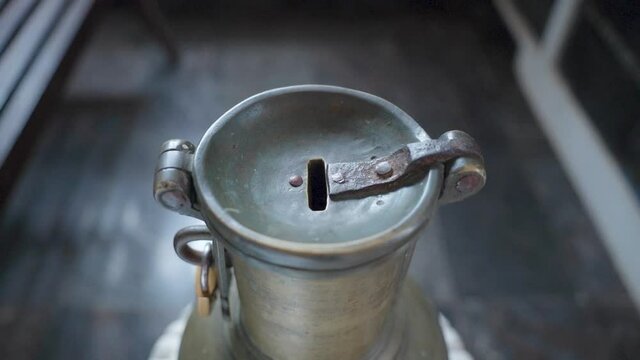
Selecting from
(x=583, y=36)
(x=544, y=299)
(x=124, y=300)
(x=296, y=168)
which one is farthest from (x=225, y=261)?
(x=583, y=36)

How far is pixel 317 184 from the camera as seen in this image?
2.44 feet

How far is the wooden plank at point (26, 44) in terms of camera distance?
4.27 ft

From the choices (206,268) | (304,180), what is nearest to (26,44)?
(206,268)

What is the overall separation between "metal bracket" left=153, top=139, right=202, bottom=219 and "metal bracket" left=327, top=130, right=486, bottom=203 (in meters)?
0.16

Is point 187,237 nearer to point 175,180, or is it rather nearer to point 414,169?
point 175,180

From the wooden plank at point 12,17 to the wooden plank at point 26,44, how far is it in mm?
13

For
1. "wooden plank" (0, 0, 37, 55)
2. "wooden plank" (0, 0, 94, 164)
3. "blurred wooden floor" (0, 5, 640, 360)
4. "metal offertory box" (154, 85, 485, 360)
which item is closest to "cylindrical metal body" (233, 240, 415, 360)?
"metal offertory box" (154, 85, 485, 360)

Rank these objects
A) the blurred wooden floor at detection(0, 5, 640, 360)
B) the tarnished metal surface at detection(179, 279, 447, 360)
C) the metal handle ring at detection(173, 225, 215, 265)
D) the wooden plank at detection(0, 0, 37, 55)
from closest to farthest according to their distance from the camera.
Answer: the metal handle ring at detection(173, 225, 215, 265) < the tarnished metal surface at detection(179, 279, 447, 360) < the wooden plank at detection(0, 0, 37, 55) < the blurred wooden floor at detection(0, 5, 640, 360)

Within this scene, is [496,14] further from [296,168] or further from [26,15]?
[296,168]

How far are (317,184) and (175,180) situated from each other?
0.56 feet

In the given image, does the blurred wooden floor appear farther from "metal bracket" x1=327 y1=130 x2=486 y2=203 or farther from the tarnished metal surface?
"metal bracket" x1=327 y1=130 x2=486 y2=203

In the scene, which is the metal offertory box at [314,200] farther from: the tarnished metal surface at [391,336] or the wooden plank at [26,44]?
the wooden plank at [26,44]

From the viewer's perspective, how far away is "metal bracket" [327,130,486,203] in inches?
27.2

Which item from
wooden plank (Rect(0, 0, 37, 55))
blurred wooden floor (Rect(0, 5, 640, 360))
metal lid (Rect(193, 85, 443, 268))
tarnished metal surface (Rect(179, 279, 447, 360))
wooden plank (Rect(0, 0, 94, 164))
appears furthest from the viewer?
blurred wooden floor (Rect(0, 5, 640, 360))
